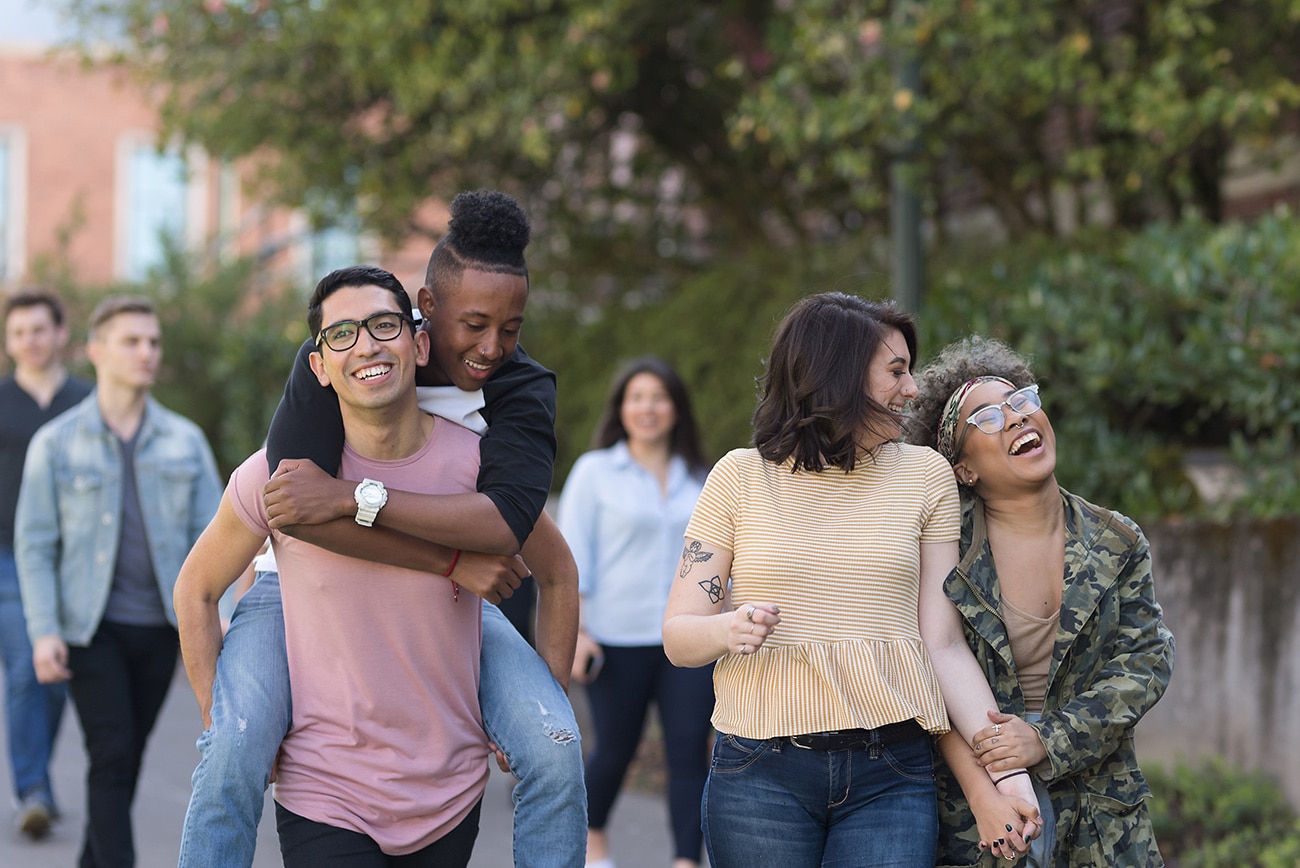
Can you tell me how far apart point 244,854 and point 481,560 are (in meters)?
0.77

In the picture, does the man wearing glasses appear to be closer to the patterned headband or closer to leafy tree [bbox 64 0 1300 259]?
the patterned headband

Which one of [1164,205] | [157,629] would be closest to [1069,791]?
[157,629]

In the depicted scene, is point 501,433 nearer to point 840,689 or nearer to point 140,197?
point 840,689

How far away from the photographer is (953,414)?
10.8 feet

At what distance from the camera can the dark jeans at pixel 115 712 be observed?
496 centimetres

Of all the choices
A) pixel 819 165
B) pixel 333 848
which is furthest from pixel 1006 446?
pixel 819 165

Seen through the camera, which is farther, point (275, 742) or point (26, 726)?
point (26, 726)

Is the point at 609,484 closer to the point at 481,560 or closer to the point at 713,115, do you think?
the point at 481,560

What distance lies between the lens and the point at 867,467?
124 inches

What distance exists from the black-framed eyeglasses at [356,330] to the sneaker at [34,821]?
4228mm

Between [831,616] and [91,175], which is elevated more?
[91,175]

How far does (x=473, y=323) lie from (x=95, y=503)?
2.89 meters

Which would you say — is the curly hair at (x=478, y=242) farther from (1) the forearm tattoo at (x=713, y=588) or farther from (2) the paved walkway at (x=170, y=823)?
(2) the paved walkway at (x=170, y=823)

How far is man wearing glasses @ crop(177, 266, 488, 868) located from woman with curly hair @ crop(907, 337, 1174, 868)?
1.09m
